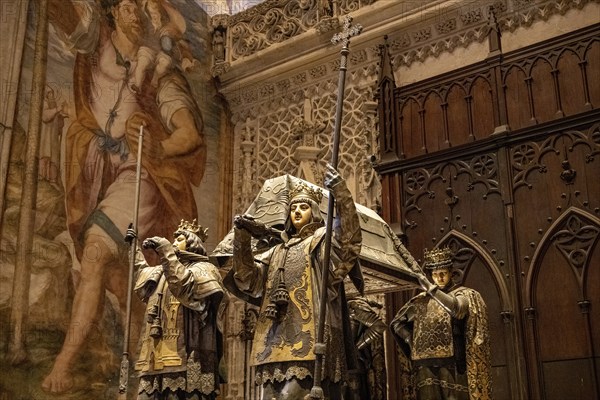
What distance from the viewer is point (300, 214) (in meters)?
4.93

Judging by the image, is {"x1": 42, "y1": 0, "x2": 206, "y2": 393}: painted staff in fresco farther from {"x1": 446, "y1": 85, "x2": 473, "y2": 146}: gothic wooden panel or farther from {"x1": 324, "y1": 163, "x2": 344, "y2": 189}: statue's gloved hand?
{"x1": 324, "y1": 163, "x2": 344, "y2": 189}: statue's gloved hand

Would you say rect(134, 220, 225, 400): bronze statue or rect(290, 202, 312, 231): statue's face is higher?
rect(290, 202, 312, 231): statue's face

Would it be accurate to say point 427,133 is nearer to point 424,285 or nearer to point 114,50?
point 424,285

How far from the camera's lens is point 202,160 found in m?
11.0

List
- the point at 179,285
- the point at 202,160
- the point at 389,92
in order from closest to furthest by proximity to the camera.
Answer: the point at 179,285 → the point at 389,92 → the point at 202,160

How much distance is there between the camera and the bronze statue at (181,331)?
19.1 ft

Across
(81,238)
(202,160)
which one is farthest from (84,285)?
(202,160)

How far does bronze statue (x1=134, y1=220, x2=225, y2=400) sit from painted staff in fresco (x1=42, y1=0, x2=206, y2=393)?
8.91ft

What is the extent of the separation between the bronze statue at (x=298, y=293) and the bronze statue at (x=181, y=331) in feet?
3.38

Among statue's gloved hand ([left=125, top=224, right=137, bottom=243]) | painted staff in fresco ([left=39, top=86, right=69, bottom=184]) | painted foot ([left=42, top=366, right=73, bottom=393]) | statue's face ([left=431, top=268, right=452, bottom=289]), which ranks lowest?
painted foot ([left=42, top=366, right=73, bottom=393])

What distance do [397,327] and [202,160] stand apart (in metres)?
5.12

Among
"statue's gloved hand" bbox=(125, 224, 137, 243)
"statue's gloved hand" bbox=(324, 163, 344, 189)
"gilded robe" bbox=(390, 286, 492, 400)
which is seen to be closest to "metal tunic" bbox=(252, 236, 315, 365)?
"statue's gloved hand" bbox=(324, 163, 344, 189)

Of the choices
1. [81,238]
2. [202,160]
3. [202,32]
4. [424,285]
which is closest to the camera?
[424,285]

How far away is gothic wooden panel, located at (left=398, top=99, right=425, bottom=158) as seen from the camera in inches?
358
